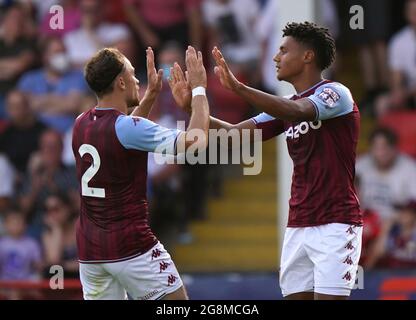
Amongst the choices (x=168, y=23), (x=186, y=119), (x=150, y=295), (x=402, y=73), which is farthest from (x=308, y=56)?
(x=168, y=23)

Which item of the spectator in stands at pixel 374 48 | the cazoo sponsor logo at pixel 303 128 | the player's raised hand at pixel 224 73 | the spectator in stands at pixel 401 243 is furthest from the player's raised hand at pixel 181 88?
the spectator in stands at pixel 374 48

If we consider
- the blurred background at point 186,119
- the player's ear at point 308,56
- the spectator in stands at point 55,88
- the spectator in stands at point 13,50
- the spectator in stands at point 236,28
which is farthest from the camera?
the spectator in stands at point 13,50

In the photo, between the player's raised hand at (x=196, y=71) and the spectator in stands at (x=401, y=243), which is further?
the spectator in stands at (x=401, y=243)

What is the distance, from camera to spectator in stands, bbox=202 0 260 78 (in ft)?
42.2

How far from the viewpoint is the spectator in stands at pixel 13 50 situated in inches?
510

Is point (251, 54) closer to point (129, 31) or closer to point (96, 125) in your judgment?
point (129, 31)

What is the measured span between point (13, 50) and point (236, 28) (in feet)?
8.64

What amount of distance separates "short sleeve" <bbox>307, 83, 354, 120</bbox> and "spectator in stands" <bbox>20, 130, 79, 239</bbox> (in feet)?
17.6

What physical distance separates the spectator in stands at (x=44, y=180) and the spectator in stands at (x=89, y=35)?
3.50 feet

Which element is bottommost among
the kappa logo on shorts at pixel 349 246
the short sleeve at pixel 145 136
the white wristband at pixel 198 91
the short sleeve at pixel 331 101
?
the kappa logo on shorts at pixel 349 246

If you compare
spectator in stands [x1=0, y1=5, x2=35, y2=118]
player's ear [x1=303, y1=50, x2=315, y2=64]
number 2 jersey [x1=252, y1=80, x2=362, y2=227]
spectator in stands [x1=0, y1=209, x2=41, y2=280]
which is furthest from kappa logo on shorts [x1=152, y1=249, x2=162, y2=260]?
spectator in stands [x1=0, y1=5, x2=35, y2=118]

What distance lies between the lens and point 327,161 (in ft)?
23.0

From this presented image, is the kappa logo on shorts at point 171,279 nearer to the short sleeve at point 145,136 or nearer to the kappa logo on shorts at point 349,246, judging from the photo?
the short sleeve at point 145,136

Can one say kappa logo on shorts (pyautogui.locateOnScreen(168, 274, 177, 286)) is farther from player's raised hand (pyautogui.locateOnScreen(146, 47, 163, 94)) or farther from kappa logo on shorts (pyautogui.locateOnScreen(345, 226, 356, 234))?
player's raised hand (pyautogui.locateOnScreen(146, 47, 163, 94))
